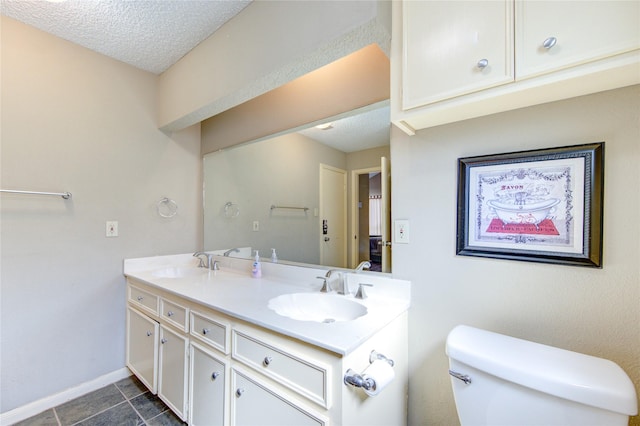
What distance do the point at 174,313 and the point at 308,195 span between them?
109 centimetres

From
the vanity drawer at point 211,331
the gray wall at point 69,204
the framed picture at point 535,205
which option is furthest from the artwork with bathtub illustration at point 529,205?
the gray wall at point 69,204

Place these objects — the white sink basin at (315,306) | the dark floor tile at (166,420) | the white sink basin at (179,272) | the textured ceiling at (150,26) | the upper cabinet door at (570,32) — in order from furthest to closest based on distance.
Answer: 1. the white sink basin at (179,272)
2. the dark floor tile at (166,420)
3. the textured ceiling at (150,26)
4. the white sink basin at (315,306)
5. the upper cabinet door at (570,32)

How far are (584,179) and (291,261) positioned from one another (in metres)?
1.54

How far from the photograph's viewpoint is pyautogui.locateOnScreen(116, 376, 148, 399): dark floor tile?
1828 mm

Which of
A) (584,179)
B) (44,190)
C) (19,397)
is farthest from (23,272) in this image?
(584,179)

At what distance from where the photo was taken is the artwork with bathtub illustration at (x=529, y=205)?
3.10ft

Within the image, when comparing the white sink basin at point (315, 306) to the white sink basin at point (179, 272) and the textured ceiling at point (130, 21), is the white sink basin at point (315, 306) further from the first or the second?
the textured ceiling at point (130, 21)

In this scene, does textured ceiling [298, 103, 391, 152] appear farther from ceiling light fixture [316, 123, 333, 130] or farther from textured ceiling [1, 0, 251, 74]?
textured ceiling [1, 0, 251, 74]

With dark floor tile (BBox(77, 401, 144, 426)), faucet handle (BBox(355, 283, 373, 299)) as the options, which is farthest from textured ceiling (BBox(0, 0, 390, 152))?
dark floor tile (BBox(77, 401, 144, 426))

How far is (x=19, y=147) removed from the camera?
1604mm

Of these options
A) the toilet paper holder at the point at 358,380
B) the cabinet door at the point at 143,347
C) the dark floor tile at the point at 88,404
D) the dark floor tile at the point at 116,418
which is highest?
the toilet paper holder at the point at 358,380

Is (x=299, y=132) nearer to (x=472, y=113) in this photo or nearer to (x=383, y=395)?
(x=472, y=113)

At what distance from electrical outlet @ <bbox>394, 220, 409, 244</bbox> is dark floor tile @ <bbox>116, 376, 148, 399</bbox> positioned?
2034 millimetres

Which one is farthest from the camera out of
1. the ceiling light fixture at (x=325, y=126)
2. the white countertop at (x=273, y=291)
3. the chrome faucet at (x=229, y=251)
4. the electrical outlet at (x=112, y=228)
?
the chrome faucet at (x=229, y=251)
